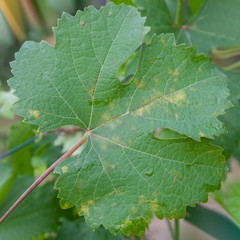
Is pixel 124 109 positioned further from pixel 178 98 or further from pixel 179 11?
pixel 179 11

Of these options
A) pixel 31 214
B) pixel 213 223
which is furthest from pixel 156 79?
pixel 31 214

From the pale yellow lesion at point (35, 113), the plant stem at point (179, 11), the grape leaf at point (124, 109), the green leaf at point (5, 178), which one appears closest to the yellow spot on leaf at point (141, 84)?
the grape leaf at point (124, 109)

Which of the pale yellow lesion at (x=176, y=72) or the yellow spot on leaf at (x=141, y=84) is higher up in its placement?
the pale yellow lesion at (x=176, y=72)

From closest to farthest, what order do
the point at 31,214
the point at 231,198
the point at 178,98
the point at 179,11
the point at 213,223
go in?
the point at 178,98
the point at 231,198
the point at 179,11
the point at 213,223
the point at 31,214

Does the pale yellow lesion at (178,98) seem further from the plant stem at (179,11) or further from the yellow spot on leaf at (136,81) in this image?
the plant stem at (179,11)

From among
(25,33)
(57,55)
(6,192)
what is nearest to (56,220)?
(6,192)

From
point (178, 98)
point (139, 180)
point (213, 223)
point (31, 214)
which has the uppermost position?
point (178, 98)
